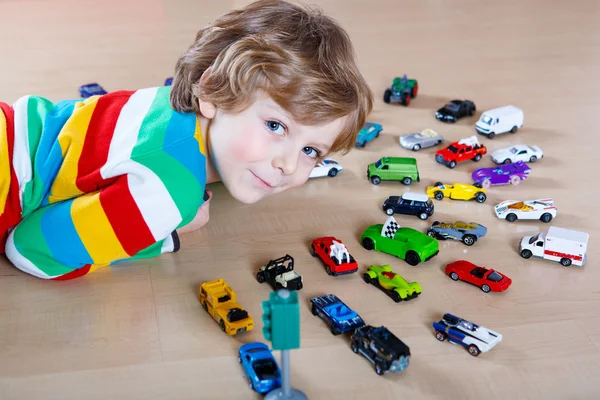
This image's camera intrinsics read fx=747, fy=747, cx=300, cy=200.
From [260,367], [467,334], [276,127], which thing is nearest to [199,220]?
[276,127]

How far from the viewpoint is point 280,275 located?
1.14 meters

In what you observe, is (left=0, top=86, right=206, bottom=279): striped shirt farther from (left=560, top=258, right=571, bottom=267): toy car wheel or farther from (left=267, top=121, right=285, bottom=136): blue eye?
(left=560, top=258, right=571, bottom=267): toy car wheel

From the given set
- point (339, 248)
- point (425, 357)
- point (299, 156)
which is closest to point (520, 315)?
point (425, 357)

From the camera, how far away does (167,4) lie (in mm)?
2529

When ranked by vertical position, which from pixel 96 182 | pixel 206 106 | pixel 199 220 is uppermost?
pixel 206 106

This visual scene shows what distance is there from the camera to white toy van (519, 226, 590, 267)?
1.19 m

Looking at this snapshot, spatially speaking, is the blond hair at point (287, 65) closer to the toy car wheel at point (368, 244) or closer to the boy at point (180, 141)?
the boy at point (180, 141)

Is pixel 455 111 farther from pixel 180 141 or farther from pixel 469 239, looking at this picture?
pixel 180 141

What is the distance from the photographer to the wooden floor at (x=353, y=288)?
38.1 inches

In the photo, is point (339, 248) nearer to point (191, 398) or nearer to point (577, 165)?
point (191, 398)

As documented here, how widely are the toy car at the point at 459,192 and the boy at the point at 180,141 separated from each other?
306 mm

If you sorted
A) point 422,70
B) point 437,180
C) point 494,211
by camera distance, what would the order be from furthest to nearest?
point 422,70, point 437,180, point 494,211

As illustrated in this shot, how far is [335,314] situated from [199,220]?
0.36 metres

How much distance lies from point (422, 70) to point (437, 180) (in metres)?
0.65
